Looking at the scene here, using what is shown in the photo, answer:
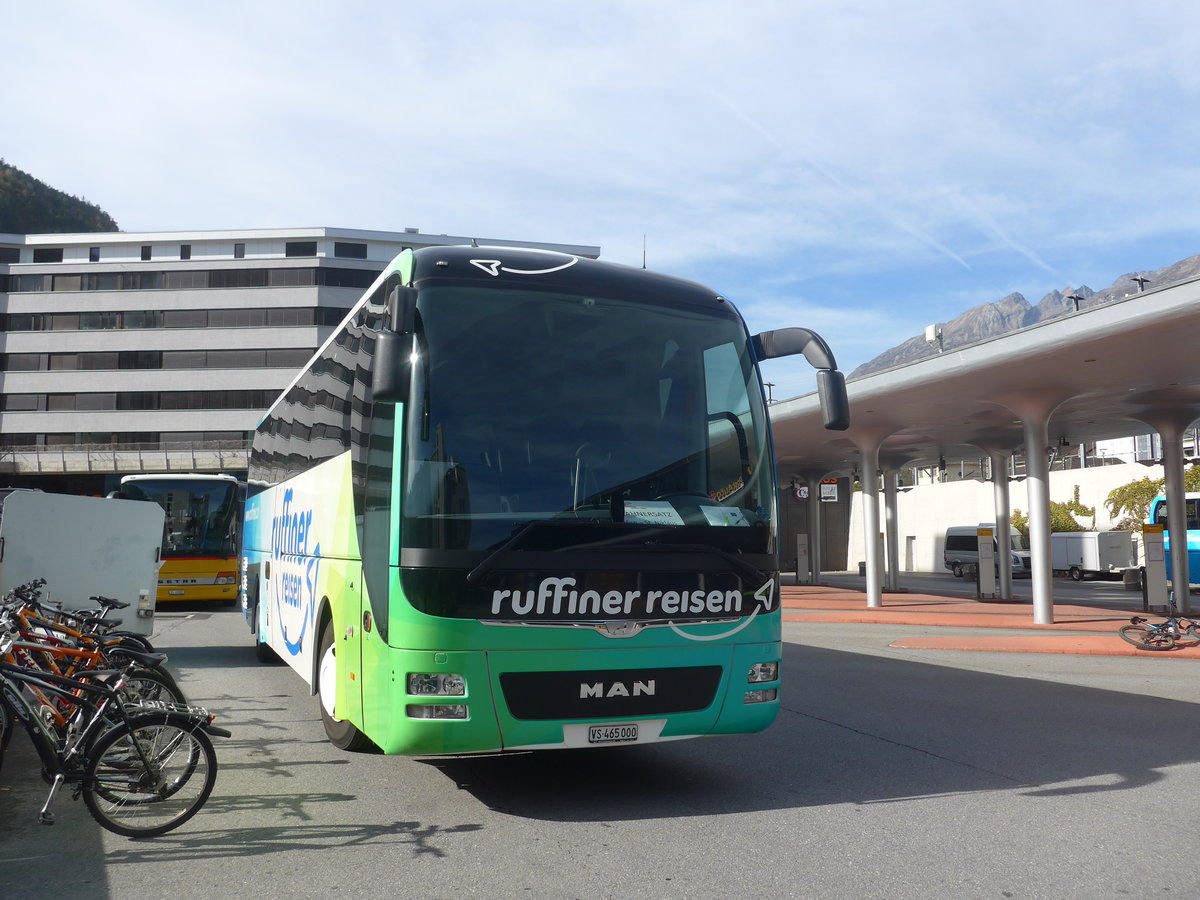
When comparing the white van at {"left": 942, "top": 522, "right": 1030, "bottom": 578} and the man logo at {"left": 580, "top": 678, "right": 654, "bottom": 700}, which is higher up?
the white van at {"left": 942, "top": 522, "right": 1030, "bottom": 578}

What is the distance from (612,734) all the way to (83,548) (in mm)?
8047

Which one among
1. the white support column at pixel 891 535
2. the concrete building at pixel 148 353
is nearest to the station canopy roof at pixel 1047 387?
the white support column at pixel 891 535

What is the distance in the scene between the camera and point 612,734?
20.5 feet

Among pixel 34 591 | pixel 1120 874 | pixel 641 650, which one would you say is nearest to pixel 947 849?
pixel 1120 874

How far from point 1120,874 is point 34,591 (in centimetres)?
727

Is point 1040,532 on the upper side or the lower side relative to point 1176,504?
lower

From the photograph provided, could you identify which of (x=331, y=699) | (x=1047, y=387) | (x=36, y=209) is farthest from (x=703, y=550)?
(x=36, y=209)

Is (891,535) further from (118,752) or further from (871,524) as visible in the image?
(118,752)

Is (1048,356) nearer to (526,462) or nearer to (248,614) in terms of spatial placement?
(248,614)

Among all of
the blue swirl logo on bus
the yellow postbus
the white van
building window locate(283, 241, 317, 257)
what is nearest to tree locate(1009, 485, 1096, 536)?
the white van

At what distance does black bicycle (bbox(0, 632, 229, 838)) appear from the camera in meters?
5.71

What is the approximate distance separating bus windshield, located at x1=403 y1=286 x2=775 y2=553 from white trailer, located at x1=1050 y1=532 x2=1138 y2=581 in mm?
41002

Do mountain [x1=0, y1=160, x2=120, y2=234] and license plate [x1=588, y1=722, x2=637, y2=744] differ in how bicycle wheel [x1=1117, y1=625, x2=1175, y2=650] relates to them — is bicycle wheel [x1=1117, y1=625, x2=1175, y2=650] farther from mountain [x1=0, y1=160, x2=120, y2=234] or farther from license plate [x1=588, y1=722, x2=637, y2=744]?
mountain [x1=0, y1=160, x2=120, y2=234]

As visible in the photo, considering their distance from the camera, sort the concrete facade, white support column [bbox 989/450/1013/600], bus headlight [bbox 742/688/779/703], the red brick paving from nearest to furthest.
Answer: bus headlight [bbox 742/688/779/703], the red brick paving, white support column [bbox 989/450/1013/600], the concrete facade
